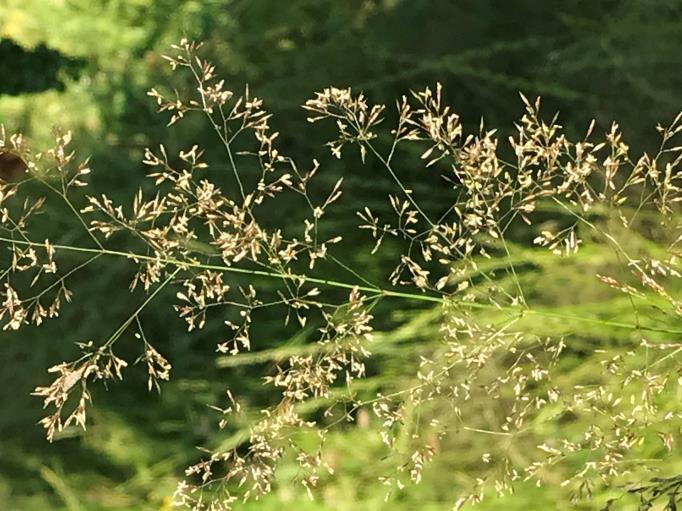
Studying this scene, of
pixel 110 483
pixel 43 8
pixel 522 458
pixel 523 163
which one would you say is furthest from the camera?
pixel 43 8

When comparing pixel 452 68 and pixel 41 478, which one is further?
pixel 41 478

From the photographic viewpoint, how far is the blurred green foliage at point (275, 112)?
178cm

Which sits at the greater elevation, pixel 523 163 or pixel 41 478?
pixel 523 163

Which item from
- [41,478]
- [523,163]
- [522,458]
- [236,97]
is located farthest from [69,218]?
[523,163]

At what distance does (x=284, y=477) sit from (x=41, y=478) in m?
0.73

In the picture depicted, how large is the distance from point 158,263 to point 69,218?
1.32m

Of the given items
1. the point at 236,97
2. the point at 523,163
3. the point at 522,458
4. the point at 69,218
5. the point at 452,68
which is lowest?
the point at 522,458

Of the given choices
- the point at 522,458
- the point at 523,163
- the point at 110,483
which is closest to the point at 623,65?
the point at 522,458

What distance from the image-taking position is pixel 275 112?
83.7 inches

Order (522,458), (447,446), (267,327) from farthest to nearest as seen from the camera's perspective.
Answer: (267,327), (447,446), (522,458)

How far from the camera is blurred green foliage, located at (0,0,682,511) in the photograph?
1.78 metres

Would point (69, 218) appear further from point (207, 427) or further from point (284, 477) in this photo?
point (284, 477)

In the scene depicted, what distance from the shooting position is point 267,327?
202 centimetres

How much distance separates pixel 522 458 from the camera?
5.46 ft
